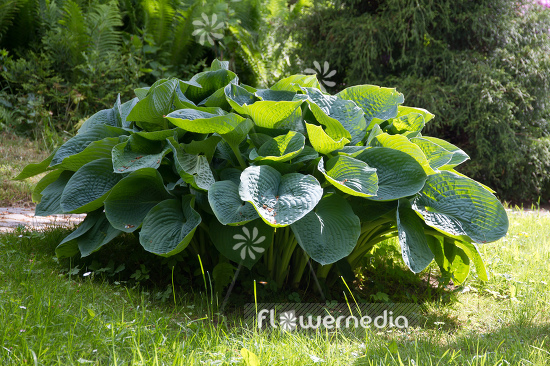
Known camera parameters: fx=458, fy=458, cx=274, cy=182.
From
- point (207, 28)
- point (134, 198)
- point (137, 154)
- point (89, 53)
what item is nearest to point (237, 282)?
point (134, 198)

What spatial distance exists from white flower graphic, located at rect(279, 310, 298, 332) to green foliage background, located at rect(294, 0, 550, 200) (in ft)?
12.7

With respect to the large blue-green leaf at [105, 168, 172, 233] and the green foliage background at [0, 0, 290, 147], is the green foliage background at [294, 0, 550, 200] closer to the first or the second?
the green foliage background at [0, 0, 290, 147]

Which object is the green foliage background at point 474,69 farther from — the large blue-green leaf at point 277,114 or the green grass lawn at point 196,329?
the large blue-green leaf at point 277,114

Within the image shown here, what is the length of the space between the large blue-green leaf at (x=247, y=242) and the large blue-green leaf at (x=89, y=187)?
510 millimetres

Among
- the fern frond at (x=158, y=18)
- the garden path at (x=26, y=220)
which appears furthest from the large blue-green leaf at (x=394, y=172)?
the fern frond at (x=158, y=18)

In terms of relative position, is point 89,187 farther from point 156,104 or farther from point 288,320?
point 288,320

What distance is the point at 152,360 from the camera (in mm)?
1229

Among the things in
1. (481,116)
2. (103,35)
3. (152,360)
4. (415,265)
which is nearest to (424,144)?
(415,265)

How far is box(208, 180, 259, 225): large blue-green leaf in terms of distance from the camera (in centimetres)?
143

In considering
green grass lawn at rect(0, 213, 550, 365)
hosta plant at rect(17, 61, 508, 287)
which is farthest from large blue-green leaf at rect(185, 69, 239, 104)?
green grass lawn at rect(0, 213, 550, 365)

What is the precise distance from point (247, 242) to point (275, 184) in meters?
0.25

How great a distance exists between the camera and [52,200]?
1.94 metres

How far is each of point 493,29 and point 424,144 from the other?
4.44m

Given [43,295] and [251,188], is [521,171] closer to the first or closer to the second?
[251,188]
